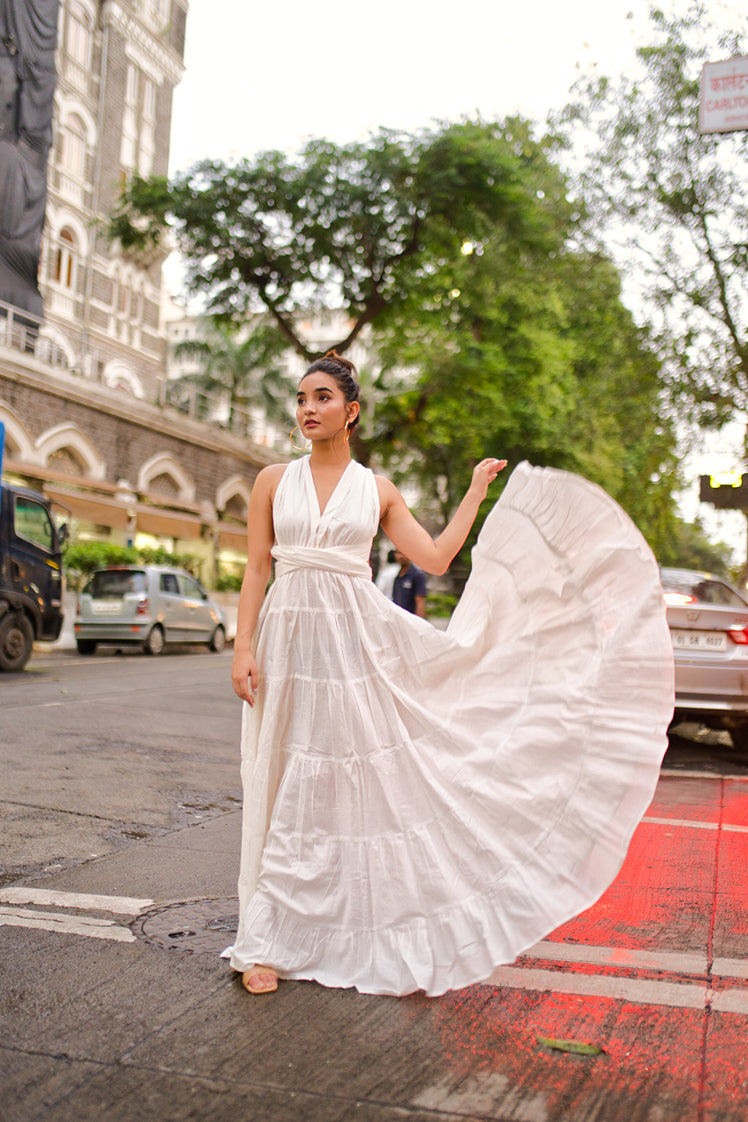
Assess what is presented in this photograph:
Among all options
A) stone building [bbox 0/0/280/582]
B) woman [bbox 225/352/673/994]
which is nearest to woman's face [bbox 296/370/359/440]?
woman [bbox 225/352/673/994]

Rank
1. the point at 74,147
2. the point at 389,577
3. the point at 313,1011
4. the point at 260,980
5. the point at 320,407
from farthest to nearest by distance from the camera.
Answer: the point at 74,147, the point at 389,577, the point at 320,407, the point at 260,980, the point at 313,1011

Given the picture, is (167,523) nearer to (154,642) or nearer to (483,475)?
(154,642)

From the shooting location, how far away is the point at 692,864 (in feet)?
16.3

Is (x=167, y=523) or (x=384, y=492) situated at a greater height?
(x=167, y=523)

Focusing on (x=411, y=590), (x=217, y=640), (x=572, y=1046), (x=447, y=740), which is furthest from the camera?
(x=217, y=640)

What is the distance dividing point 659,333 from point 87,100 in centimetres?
2234

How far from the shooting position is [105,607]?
18.8 m

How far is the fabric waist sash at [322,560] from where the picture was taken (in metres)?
3.23

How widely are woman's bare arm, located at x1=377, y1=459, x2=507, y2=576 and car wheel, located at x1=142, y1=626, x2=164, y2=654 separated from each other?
1627 centimetres

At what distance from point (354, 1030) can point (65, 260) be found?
33.1m

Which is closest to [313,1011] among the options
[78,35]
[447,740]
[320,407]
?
[447,740]

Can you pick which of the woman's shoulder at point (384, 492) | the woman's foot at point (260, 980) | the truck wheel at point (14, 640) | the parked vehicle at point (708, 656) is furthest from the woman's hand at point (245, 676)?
the truck wheel at point (14, 640)

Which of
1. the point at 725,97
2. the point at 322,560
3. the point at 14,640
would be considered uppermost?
the point at 725,97

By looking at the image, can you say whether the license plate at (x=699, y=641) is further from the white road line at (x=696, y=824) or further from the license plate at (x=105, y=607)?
the license plate at (x=105, y=607)
